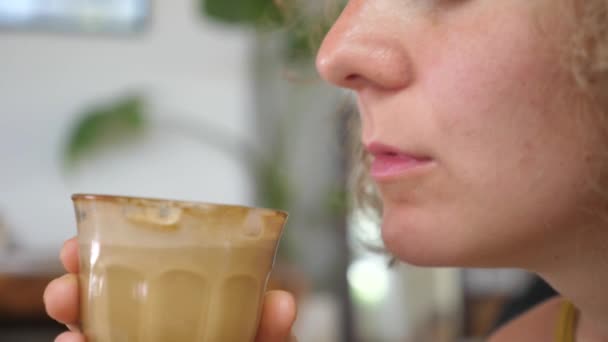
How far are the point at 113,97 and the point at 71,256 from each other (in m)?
2.66

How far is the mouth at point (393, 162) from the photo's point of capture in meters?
0.55

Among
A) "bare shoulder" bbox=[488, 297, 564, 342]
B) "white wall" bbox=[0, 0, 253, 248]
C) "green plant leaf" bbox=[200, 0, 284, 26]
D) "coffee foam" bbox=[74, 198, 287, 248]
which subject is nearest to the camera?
"coffee foam" bbox=[74, 198, 287, 248]

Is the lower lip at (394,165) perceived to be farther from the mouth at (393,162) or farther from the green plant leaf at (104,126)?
the green plant leaf at (104,126)

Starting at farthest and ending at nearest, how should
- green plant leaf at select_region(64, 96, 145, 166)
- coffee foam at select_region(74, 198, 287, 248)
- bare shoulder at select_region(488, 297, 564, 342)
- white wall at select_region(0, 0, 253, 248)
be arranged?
white wall at select_region(0, 0, 253, 248)
green plant leaf at select_region(64, 96, 145, 166)
bare shoulder at select_region(488, 297, 564, 342)
coffee foam at select_region(74, 198, 287, 248)

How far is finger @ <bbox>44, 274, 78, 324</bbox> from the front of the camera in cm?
49

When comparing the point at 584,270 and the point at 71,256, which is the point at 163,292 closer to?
the point at 71,256

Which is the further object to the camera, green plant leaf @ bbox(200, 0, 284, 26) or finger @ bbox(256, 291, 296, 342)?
green plant leaf @ bbox(200, 0, 284, 26)

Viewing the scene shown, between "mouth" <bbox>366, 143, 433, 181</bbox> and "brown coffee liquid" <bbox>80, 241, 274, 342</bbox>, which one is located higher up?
"mouth" <bbox>366, 143, 433, 181</bbox>

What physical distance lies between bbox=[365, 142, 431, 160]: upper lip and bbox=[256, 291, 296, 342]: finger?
0.48 ft

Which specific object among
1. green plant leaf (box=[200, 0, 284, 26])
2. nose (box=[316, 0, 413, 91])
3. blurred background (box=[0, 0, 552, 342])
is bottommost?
blurred background (box=[0, 0, 552, 342])

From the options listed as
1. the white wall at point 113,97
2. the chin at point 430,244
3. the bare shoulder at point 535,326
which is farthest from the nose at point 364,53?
the white wall at point 113,97

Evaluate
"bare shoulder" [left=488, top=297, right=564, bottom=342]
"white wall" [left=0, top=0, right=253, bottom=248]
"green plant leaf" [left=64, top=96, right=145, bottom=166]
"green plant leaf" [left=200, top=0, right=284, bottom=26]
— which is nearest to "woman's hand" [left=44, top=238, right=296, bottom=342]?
"bare shoulder" [left=488, top=297, right=564, bottom=342]

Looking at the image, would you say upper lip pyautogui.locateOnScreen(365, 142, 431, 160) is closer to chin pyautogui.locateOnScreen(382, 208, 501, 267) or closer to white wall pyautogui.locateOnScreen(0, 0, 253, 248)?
chin pyautogui.locateOnScreen(382, 208, 501, 267)

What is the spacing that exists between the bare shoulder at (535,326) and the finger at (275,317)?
0.34m
